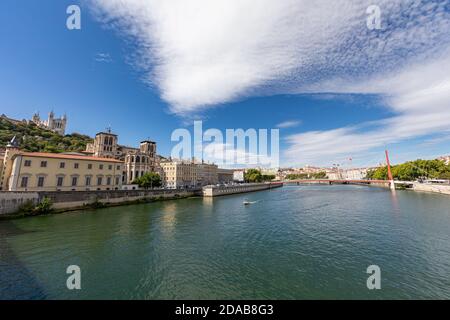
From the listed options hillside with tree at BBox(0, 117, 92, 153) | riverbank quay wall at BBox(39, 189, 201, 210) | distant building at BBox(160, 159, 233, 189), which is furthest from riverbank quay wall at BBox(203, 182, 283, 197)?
hillside with tree at BBox(0, 117, 92, 153)

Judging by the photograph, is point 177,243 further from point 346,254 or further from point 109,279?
point 346,254

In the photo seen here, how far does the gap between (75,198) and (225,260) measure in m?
28.8

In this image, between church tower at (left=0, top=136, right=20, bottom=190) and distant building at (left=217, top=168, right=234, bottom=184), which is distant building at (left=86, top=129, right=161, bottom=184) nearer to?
church tower at (left=0, top=136, right=20, bottom=190)

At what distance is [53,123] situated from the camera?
10406 cm

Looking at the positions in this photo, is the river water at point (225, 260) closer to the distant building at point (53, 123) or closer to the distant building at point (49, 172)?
the distant building at point (49, 172)

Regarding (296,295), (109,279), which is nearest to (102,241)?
(109,279)

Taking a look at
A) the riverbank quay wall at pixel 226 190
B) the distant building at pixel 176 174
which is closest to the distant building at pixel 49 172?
the riverbank quay wall at pixel 226 190

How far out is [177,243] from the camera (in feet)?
48.6

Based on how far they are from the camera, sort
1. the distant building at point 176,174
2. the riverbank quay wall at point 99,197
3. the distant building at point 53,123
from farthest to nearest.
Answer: the distant building at point 53,123
the distant building at point 176,174
the riverbank quay wall at point 99,197

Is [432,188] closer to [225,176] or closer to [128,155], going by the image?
[128,155]

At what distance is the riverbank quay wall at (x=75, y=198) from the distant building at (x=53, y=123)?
95.9 m

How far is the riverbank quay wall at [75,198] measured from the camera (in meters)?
22.9

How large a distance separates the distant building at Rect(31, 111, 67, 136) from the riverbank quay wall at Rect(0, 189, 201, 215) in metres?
95.9
